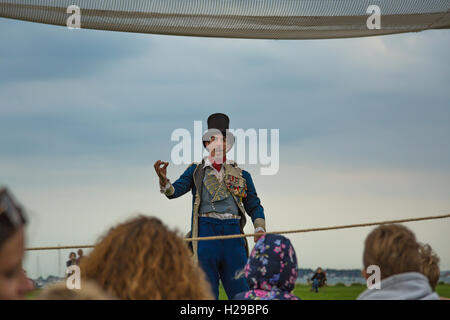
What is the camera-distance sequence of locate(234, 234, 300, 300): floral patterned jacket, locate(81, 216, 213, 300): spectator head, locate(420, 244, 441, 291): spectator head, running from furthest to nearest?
locate(420, 244, 441, 291): spectator head
locate(234, 234, 300, 300): floral patterned jacket
locate(81, 216, 213, 300): spectator head

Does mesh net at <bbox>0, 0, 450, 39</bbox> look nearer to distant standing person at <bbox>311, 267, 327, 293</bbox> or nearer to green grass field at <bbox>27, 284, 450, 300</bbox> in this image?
green grass field at <bbox>27, 284, 450, 300</bbox>

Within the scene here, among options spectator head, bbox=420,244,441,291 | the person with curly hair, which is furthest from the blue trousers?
the person with curly hair

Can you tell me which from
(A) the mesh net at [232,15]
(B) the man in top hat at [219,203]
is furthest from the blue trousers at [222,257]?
(A) the mesh net at [232,15]

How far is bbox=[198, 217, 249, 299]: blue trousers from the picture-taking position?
14.9 ft

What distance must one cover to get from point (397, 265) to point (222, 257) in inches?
99.2

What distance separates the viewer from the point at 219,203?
4.71 meters

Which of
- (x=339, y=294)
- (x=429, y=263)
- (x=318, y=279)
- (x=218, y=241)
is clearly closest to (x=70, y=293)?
(x=429, y=263)

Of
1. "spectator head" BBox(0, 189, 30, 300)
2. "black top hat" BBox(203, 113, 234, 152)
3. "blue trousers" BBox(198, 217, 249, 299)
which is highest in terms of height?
"black top hat" BBox(203, 113, 234, 152)

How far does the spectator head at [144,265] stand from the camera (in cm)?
165

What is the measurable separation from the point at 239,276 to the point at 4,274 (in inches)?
133

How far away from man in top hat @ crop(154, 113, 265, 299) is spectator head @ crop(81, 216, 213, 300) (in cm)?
265

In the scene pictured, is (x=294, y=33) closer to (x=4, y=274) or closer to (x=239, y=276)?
(x=239, y=276)

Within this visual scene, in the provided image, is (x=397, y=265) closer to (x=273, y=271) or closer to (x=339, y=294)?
(x=273, y=271)

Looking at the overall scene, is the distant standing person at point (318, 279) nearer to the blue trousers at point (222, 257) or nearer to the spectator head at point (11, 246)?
the blue trousers at point (222, 257)
